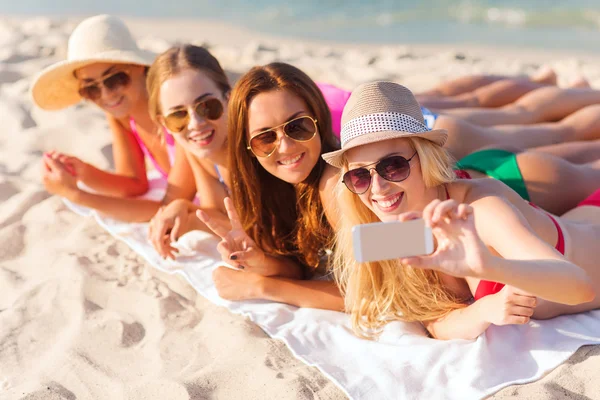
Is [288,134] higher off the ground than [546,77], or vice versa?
[288,134]

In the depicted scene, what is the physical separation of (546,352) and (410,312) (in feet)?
1.97

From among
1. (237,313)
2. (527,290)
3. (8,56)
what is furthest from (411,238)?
(8,56)

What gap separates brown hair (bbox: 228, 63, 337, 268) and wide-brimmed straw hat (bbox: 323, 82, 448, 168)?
0.56 meters

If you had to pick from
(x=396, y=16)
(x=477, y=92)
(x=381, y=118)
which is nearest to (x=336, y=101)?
(x=477, y=92)

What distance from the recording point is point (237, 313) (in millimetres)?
3389

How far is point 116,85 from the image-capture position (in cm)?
436

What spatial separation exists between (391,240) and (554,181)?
212 cm

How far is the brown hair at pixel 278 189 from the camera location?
3.11m

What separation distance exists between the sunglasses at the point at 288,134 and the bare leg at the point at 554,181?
1303mm

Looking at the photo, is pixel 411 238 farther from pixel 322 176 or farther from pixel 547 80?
pixel 547 80

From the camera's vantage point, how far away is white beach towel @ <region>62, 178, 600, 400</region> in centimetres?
269

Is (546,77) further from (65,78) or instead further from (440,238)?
(440,238)

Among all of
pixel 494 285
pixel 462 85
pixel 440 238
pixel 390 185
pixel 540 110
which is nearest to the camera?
pixel 440 238

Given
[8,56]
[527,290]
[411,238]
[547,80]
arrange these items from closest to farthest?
[411,238]
[527,290]
[547,80]
[8,56]
